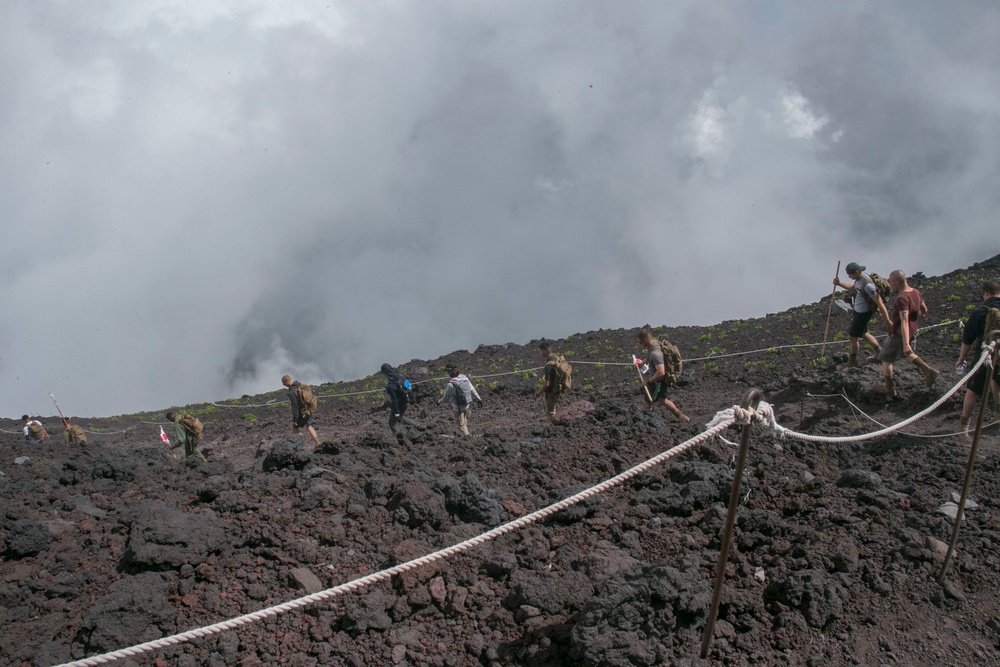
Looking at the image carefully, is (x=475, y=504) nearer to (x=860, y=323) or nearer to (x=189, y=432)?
(x=860, y=323)

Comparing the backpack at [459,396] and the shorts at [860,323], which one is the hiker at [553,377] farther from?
the shorts at [860,323]

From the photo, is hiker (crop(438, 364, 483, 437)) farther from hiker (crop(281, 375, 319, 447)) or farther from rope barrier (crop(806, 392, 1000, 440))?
rope barrier (crop(806, 392, 1000, 440))

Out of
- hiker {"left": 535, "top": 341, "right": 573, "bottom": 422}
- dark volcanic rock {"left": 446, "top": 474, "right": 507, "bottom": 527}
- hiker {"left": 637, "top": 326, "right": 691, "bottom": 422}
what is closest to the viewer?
dark volcanic rock {"left": 446, "top": 474, "right": 507, "bottom": 527}

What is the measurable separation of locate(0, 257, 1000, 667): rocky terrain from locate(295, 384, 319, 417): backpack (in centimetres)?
306

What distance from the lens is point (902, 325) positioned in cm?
863

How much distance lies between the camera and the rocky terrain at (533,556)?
160 inches

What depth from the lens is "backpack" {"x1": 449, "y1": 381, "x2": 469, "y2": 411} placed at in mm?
11805

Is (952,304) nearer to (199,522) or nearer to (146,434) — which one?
(199,522)

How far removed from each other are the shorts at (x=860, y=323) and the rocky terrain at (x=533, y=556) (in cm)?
141

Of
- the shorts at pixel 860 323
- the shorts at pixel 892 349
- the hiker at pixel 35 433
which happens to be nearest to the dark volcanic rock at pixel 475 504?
the shorts at pixel 892 349

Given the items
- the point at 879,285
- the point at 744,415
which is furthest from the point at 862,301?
the point at 744,415

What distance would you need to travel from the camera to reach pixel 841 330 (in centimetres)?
1761

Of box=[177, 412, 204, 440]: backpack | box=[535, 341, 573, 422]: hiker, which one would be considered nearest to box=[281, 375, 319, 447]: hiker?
box=[177, 412, 204, 440]: backpack

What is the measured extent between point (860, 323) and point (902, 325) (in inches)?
69.7
